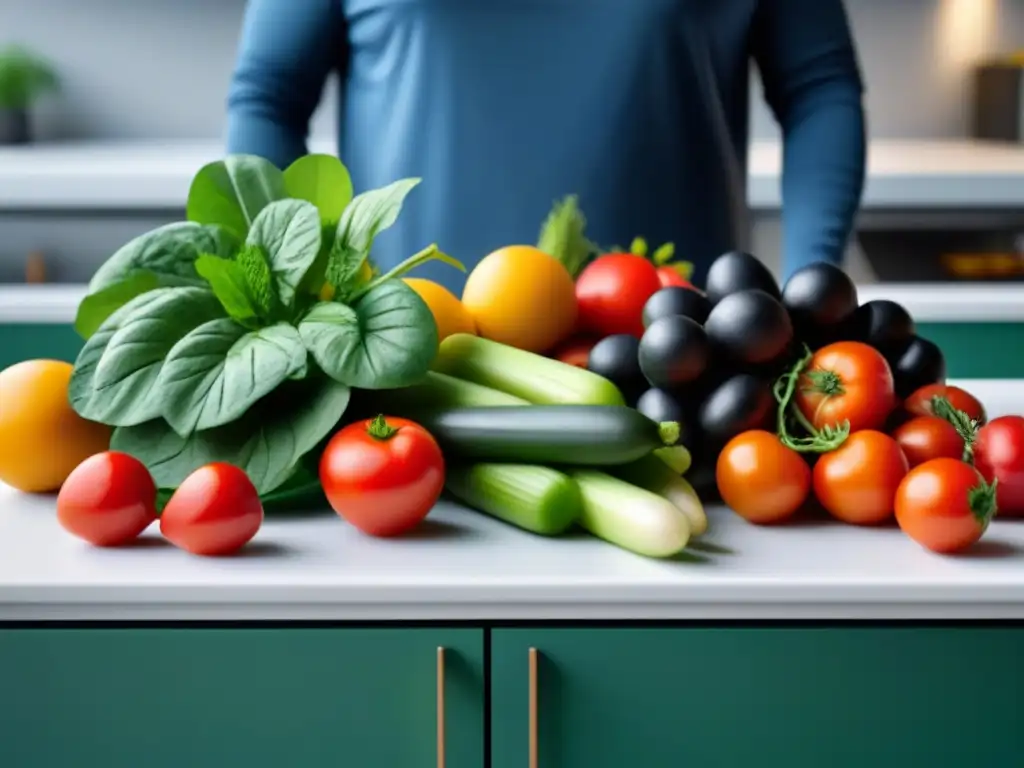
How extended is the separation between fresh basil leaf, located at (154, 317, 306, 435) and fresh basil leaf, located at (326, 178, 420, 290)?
67mm

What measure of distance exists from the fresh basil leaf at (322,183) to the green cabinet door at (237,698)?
376mm

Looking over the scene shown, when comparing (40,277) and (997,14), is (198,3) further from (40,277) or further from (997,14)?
(997,14)

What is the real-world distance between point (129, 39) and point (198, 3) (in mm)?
198

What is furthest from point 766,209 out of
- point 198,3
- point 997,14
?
point 198,3

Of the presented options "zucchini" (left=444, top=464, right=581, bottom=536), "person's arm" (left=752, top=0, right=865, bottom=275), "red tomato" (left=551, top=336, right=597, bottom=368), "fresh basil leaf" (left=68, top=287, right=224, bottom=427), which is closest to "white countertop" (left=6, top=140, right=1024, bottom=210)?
"person's arm" (left=752, top=0, right=865, bottom=275)

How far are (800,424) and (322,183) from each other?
41cm

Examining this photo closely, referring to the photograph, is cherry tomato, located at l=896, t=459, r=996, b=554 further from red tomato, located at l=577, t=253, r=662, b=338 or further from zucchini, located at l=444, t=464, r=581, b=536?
red tomato, located at l=577, t=253, r=662, b=338

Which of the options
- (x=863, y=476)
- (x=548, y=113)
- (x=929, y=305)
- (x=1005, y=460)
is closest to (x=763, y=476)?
(x=863, y=476)

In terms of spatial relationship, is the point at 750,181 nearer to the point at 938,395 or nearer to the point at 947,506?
the point at 938,395

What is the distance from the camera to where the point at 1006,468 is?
84 centimetres

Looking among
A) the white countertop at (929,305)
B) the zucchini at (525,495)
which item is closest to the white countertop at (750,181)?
the white countertop at (929,305)

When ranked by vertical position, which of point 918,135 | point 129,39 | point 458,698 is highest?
point 129,39

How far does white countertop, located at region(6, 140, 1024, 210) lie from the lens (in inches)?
98.3

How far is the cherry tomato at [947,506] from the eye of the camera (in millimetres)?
758
